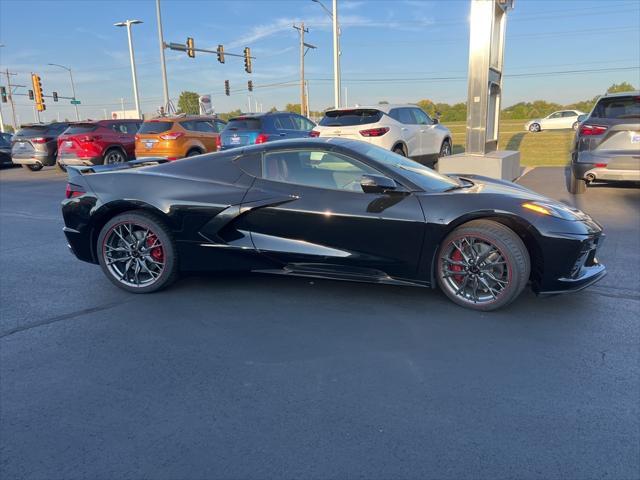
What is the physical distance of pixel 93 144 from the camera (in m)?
14.5

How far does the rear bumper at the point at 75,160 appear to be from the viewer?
47.4 ft

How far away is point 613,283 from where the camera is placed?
4.37 m

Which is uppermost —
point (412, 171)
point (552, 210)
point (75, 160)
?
point (412, 171)

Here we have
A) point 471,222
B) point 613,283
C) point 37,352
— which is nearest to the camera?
point 37,352

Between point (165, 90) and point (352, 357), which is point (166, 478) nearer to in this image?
point (352, 357)

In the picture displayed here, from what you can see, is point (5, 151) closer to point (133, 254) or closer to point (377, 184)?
point (133, 254)

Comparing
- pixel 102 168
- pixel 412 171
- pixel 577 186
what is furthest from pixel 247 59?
pixel 412 171

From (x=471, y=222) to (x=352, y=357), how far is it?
4.80 feet

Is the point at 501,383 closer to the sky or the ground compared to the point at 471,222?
closer to the ground

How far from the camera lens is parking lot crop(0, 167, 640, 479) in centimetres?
223

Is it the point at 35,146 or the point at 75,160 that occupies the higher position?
the point at 35,146

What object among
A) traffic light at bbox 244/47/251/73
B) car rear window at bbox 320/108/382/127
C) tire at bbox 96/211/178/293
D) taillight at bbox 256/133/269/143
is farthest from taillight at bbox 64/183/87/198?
traffic light at bbox 244/47/251/73

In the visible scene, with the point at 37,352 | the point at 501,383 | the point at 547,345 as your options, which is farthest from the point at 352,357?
the point at 37,352

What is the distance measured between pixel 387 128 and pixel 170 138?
619 cm
